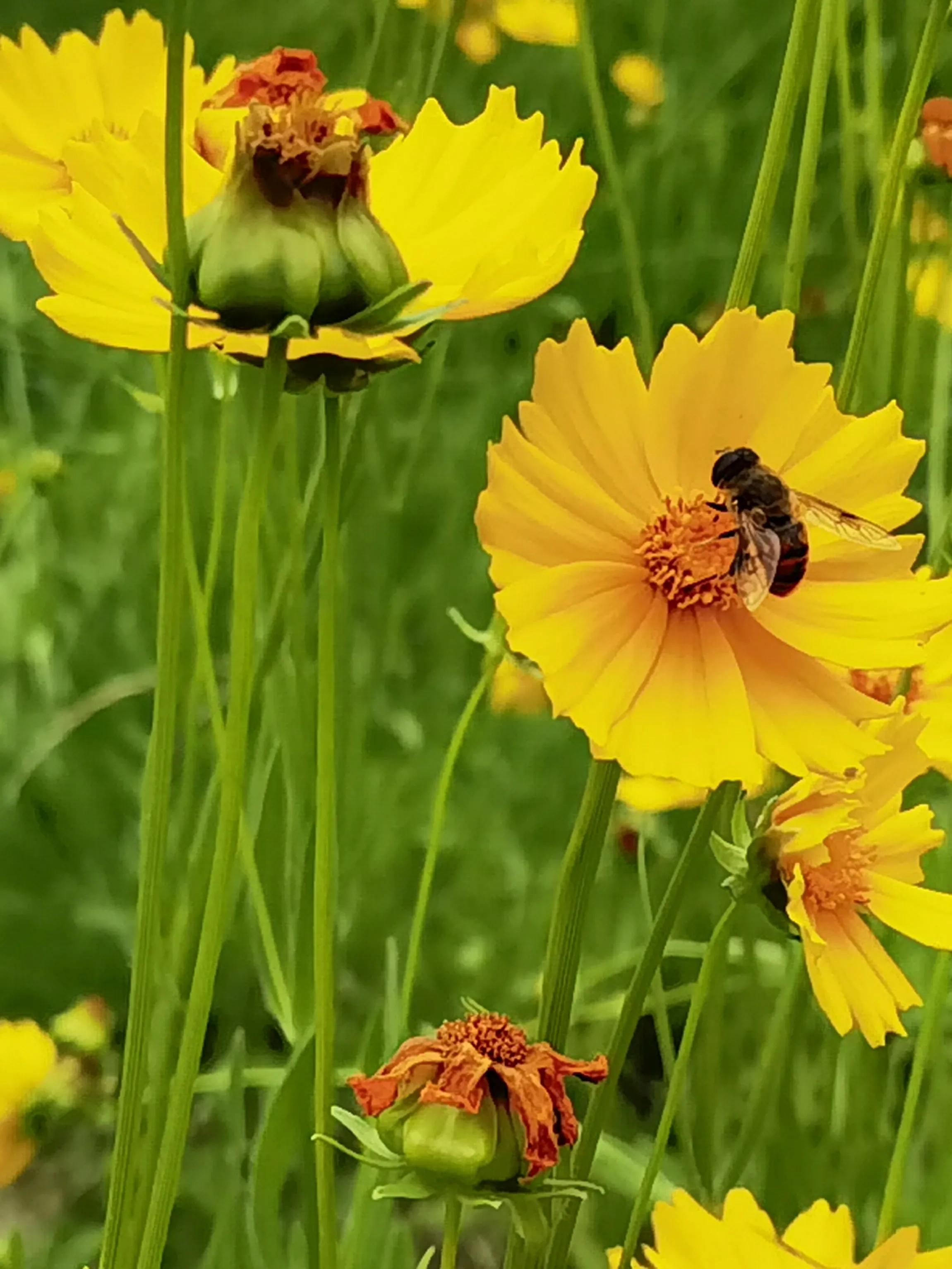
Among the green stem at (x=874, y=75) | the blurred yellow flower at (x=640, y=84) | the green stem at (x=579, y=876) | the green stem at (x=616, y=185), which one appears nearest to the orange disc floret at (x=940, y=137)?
the green stem at (x=874, y=75)

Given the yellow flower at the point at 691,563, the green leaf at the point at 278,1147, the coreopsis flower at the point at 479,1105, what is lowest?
the green leaf at the point at 278,1147

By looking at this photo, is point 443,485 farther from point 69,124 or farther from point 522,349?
point 69,124

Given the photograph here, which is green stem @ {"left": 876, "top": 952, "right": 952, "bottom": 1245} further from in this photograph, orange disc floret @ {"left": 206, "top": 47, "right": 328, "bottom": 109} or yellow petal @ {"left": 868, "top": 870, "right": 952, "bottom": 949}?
orange disc floret @ {"left": 206, "top": 47, "right": 328, "bottom": 109}

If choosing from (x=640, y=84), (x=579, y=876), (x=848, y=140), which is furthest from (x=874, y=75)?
(x=640, y=84)

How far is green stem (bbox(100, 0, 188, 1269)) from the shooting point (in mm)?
199

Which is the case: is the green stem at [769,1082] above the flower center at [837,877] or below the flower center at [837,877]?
below

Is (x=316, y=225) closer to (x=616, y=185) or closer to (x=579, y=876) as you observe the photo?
(x=579, y=876)

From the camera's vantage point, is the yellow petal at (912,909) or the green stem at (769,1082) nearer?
the yellow petal at (912,909)

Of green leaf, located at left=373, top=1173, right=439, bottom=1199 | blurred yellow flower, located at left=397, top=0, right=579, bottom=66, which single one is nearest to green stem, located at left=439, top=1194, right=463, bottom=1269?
green leaf, located at left=373, top=1173, right=439, bottom=1199

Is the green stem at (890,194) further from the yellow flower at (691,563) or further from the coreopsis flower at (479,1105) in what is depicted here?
the coreopsis flower at (479,1105)

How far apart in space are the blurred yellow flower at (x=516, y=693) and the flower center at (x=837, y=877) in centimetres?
33

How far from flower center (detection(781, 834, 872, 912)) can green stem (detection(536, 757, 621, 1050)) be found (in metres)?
0.06

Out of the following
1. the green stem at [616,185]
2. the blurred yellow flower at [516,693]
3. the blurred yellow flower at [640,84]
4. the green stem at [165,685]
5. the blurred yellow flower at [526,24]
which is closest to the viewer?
the green stem at [165,685]

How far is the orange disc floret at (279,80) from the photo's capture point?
28cm
